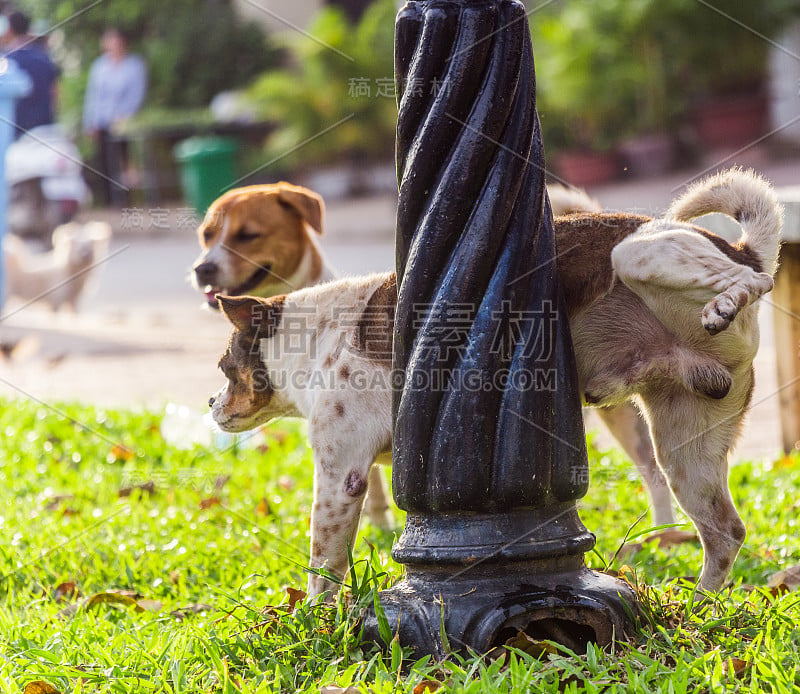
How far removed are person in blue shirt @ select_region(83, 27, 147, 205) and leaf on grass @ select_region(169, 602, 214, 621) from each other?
17111 mm

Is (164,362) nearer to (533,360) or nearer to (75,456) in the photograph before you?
(75,456)

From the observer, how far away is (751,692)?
6.89 feet

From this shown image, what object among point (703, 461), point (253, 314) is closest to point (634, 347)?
point (703, 461)

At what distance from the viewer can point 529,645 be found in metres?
2.36

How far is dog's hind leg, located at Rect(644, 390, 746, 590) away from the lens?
9.15 feet

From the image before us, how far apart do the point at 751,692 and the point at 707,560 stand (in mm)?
785

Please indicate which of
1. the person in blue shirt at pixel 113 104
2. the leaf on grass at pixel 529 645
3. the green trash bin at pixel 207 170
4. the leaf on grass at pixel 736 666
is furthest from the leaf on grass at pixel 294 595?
the person in blue shirt at pixel 113 104

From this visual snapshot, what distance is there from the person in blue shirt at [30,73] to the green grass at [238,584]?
6.93 meters

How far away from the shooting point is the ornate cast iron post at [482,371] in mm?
2414

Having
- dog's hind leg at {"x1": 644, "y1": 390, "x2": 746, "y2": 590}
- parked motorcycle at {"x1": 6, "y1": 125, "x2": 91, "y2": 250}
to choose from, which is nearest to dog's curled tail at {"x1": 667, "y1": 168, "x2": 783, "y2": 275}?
dog's hind leg at {"x1": 644, "y1": 390, "x2": 746, "y2": 590}

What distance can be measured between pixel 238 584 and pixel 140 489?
146 cm

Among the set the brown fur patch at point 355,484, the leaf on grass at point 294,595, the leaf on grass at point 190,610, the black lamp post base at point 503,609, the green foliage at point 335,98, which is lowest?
the leaf on grass at point 190,610

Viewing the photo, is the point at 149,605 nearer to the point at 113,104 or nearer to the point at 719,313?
the point at 719,313

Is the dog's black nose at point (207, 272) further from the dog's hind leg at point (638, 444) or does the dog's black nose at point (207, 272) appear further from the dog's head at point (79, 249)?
the dog's head at point (79, 249)
